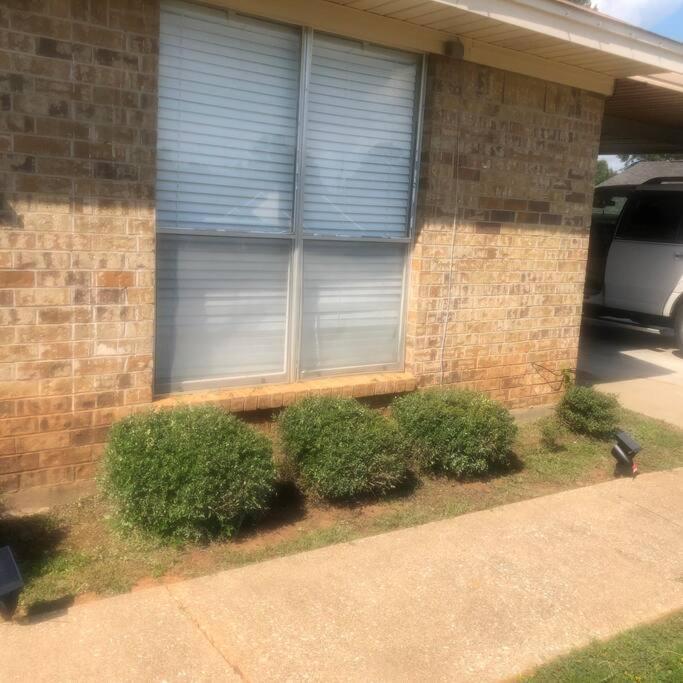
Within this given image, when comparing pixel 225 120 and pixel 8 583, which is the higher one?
pixel 225 120

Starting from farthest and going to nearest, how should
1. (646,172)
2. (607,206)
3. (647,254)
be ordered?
(646,172), (607,206), (647,254)

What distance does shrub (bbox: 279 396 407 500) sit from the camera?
185 inches

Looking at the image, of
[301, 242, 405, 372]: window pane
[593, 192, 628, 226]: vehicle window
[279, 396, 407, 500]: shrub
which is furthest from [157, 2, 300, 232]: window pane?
[593, 192, 628, 226]: vehicle window

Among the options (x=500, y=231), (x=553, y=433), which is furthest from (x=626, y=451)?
(x=500, y=231)

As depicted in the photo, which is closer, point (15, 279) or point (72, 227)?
point (15, 279)

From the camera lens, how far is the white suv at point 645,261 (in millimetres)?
10789

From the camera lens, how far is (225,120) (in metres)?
4.99

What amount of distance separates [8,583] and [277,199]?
3025 millimetres

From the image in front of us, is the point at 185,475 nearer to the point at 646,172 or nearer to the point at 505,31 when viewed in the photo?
the point at 505,31

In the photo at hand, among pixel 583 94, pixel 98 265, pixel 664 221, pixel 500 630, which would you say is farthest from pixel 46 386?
pixel 664 221

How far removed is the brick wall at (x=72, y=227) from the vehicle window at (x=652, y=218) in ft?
27.8

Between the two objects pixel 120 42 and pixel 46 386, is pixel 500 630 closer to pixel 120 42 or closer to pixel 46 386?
pixel 46 386

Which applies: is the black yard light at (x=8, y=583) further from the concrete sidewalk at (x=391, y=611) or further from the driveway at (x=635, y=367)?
the driveway at (x=635, y=367)

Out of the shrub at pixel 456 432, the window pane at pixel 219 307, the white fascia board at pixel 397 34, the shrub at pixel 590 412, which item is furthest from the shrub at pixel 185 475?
the shrub at pixel 590 412
